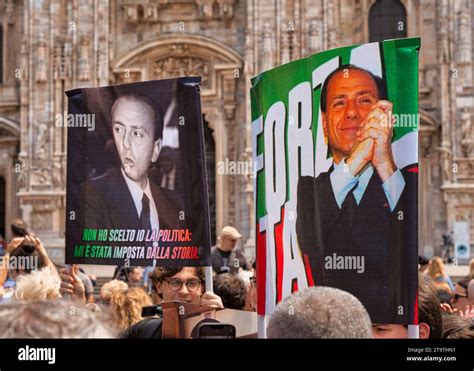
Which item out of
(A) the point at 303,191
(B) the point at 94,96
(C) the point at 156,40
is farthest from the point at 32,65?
(A) the point at 303,191

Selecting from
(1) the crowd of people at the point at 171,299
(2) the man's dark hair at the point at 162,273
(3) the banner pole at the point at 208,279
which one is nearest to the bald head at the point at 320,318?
(1) the crowd of people at the point at 171,299

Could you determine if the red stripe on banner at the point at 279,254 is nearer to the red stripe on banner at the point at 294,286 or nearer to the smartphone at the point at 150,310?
the red stripe on banner at the point at 294,286

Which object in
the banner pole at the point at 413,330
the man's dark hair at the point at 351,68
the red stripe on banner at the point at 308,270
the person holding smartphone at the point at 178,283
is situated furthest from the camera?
the person holding smartphone at the point at 178,283

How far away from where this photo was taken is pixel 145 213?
5473 mm

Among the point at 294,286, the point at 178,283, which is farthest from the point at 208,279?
the point at 294,286

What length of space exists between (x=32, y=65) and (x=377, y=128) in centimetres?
1939

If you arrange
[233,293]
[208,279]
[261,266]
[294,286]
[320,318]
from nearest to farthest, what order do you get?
[320,318] < [294,286] < [261,266] < [208,279] < [233,293]

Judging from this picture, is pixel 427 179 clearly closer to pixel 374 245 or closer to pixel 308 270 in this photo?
pixel 308 270

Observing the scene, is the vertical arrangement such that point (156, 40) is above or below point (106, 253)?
above

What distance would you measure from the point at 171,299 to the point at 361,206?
5.81 feet

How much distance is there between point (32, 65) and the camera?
22516 mm

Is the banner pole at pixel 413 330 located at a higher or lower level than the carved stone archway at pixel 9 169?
lower

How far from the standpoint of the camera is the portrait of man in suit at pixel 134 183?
538 centimetres
